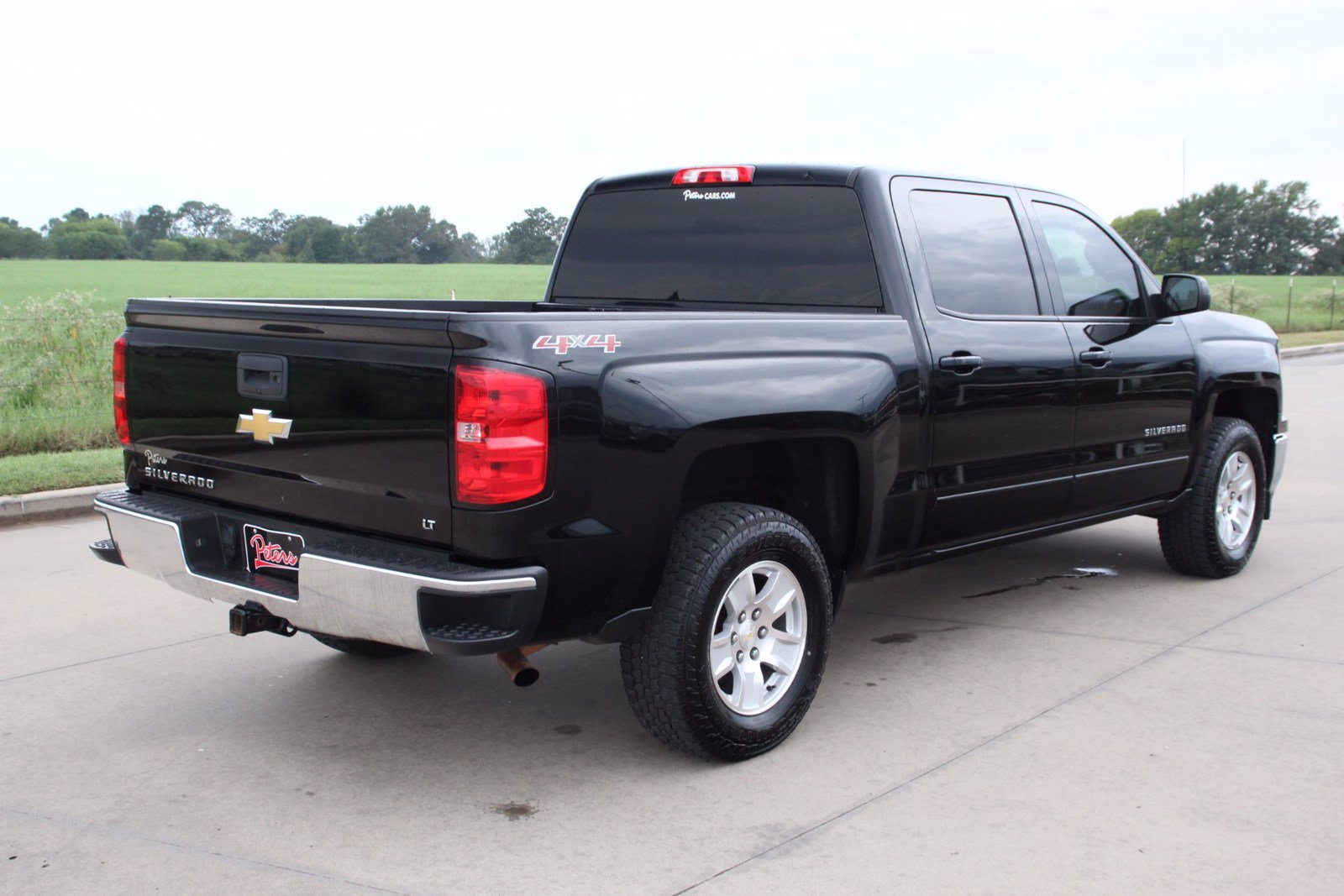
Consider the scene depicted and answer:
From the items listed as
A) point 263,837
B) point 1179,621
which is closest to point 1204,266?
point 1179,621

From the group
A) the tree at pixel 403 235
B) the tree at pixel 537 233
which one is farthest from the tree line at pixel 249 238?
the tree at pixel 537 233

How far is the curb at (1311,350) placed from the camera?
81.3ft

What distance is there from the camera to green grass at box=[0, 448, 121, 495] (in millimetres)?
8344

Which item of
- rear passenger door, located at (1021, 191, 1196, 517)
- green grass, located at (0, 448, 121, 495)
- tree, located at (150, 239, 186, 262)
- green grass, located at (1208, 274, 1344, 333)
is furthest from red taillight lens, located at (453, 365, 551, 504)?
tree, located at (150, 239, 186, 262)

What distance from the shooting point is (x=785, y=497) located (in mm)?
4508

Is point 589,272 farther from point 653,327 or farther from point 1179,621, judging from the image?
point 1179,621

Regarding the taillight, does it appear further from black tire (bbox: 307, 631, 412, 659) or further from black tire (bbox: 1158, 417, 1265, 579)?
black tire (bbox: 1158, 417, 1265, 579)

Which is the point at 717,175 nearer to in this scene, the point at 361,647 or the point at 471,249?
the point at 361,647

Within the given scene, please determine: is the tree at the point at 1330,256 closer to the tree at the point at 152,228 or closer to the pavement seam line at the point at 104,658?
the tree at the point at 152,228

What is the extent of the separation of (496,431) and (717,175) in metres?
2.13

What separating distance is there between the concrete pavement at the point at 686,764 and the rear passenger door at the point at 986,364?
644mm

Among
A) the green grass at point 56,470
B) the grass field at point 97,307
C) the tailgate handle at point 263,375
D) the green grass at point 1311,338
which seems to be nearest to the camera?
the tailgate handle at point 263,375

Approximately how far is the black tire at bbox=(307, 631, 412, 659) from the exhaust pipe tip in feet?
3.74

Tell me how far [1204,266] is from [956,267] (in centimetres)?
5486
